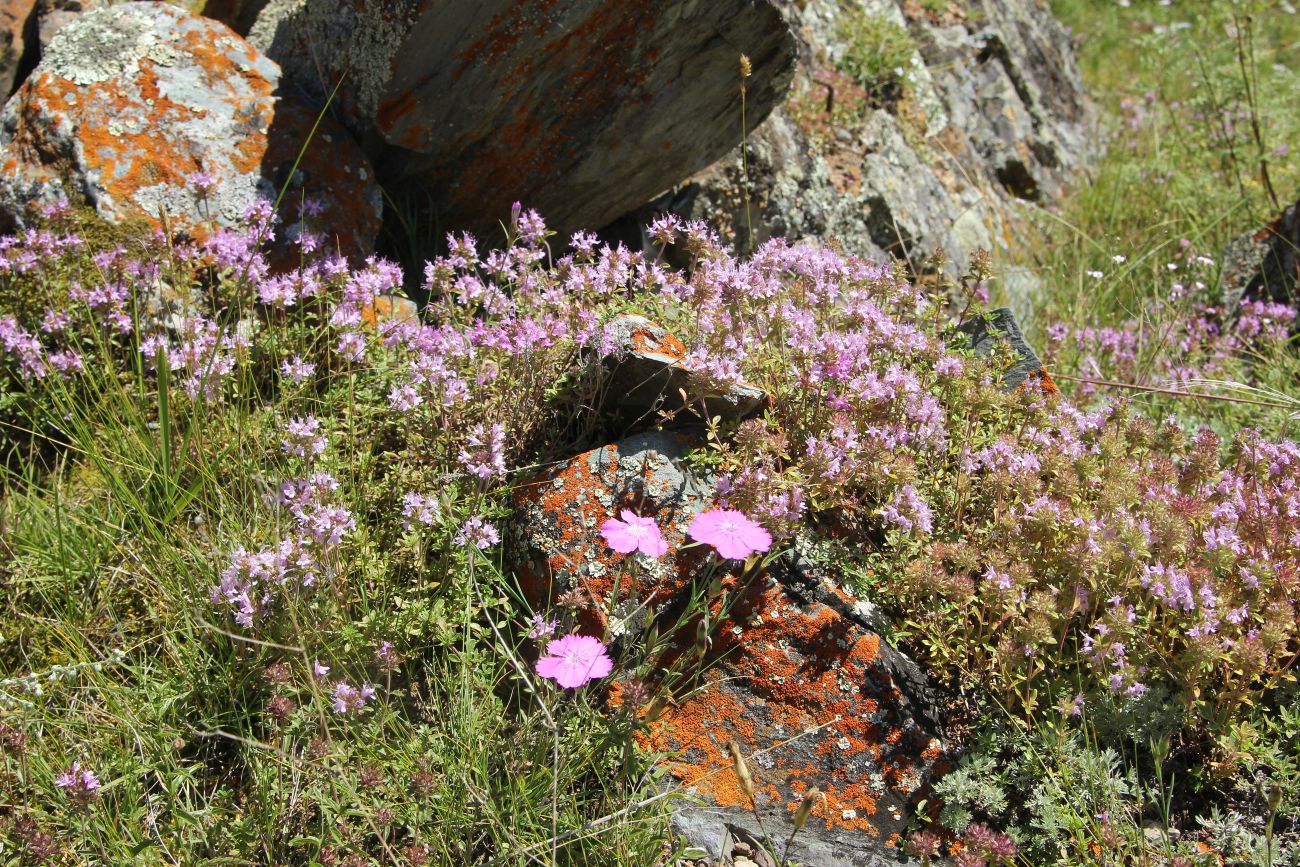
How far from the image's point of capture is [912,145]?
6934 millimetres

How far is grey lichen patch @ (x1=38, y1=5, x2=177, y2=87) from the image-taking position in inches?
177

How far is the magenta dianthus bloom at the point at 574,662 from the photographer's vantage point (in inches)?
91.0

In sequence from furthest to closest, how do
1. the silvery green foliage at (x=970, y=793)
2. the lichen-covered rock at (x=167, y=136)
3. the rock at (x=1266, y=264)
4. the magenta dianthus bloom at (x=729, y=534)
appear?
the rock at (x=1266, y=264) < the lichen-covered rock at (x=167, y=136) < the silvery green foliage at (x=970, y=793) < the magenta dianthus bloom at (x=729, y=534)

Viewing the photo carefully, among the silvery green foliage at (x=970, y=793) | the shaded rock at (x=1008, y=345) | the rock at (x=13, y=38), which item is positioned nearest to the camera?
the silvery green foliage at (x=970, y=793)

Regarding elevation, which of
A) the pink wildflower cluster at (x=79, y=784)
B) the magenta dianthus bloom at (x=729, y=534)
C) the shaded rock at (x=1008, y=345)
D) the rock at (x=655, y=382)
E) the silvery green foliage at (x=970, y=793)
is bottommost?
the pink wildflower cluster at (x=79, y=784)

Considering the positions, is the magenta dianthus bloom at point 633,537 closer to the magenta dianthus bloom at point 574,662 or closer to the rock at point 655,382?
the magenta dianthus bloom at point 574,662

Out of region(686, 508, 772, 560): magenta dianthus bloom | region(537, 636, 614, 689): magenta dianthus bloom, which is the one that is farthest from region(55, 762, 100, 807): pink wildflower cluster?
region(686, 508, 772, 560): magenta dianthus bloom

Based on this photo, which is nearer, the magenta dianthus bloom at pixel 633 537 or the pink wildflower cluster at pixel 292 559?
the magenta dianthus bloom at pixel 633 537

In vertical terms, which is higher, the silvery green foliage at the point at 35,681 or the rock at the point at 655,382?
the rock at the point at 655,382

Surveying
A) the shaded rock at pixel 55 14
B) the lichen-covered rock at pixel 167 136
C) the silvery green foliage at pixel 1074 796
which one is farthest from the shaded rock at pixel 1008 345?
the shaded rock at pixel 55 14

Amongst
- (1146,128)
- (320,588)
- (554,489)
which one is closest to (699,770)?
(554,489)

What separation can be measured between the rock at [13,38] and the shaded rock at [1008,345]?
498 cm

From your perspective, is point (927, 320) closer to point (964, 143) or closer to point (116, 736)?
point (116, 736)

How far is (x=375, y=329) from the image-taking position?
4078 mm
